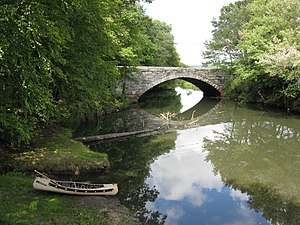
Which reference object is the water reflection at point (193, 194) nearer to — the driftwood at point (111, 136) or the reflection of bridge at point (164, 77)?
the driftwood at point (111, 136)

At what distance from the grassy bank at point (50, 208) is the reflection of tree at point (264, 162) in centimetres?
498

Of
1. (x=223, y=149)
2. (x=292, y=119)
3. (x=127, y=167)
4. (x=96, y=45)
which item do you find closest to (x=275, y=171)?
(x=223, y=149)

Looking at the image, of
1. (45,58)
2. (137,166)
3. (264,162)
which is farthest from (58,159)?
(264,162)

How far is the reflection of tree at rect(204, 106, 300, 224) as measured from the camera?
10.6 meters

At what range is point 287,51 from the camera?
25422 millimetres

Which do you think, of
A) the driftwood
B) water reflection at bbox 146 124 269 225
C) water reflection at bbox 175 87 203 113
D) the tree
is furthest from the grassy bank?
the tree

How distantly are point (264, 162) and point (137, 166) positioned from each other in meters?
6.14

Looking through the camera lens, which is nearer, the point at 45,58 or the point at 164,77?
the point at 45,58

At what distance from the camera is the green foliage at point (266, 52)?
26144 millimetres

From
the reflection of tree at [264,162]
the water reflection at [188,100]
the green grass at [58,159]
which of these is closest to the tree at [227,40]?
the water reflection at [188,100]

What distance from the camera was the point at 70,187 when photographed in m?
9.45

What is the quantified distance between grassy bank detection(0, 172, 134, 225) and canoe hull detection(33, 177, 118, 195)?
179mm

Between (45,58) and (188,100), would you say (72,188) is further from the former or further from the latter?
(188,100)

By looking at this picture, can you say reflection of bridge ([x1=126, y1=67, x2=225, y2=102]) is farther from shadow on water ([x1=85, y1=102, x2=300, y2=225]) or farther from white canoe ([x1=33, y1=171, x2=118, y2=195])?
white canoe ([x1=33, y1=171, x2=118, y2=195])
